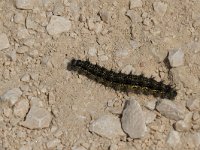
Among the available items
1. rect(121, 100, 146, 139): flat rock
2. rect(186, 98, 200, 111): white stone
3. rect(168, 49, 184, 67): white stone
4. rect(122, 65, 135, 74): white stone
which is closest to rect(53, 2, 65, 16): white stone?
rect(122, 65, 135, 74): white stone

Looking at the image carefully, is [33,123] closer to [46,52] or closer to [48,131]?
[48,131]

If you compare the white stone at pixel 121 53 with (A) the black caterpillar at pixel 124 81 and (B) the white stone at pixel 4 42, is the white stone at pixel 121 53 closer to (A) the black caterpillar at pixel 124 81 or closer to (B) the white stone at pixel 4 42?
(A) the black caterpillar at pixel 124 81

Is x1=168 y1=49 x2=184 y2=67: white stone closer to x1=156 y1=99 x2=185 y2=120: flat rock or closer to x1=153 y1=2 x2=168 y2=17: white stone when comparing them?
x1=156 y1=99 x2=185 y2=120: flat rock

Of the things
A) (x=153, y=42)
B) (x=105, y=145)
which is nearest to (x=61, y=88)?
(x=105, y=145)

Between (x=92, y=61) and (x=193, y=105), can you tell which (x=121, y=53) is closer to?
(x=92, y=61)

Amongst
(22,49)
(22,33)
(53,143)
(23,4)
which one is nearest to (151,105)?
(53,143)

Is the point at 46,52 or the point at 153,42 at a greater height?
the point at 153,42

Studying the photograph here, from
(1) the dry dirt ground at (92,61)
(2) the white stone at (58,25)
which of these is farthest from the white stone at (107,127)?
(2) the white stone at (58,25)
